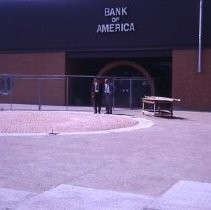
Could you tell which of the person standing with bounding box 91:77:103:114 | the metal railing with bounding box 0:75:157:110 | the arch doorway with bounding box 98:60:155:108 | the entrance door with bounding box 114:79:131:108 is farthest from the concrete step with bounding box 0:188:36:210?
the entrance door with bounding box 114:79:131:108

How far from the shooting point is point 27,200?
8031 mm

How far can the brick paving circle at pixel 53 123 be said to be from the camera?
18.1m

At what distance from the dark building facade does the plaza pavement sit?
13022mm

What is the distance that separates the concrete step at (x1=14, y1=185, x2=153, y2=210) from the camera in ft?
25.2

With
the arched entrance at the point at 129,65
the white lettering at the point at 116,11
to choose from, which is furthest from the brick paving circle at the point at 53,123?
the arched entrance at the point at 129,65

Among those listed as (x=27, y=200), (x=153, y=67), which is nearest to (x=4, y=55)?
(x=153, y=67)

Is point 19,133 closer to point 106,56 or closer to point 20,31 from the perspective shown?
point 106,56

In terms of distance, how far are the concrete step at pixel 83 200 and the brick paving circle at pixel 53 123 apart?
916 cm

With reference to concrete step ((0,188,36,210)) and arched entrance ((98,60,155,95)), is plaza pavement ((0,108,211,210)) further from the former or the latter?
arched entrance ((98,60,155,95))

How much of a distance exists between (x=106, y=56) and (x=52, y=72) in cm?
386

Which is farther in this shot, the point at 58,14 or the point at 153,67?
the point at 153,67

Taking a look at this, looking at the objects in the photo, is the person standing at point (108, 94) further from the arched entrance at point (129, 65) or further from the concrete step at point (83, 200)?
the concrete step at point (83, 200)

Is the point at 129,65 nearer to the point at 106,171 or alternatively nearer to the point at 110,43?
the point at 110,43

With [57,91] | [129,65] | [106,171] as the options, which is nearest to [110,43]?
[129,65]
